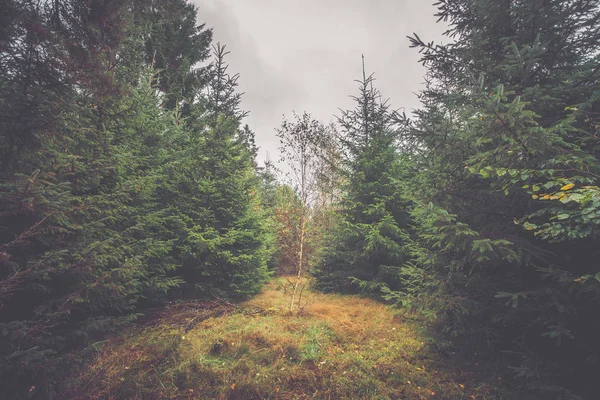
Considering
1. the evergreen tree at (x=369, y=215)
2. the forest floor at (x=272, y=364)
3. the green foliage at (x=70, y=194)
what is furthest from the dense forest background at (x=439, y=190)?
the evergreen tree at (x=369, y=215)

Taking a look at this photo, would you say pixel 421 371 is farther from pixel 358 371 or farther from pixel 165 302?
pixel 165 302

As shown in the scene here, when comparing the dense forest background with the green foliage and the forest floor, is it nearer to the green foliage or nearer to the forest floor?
the green foliage

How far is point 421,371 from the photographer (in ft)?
14.3

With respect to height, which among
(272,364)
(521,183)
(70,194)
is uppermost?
(521,183)

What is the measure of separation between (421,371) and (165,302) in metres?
7.02

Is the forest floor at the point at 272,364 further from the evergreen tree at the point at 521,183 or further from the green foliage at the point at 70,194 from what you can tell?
the evergreen tree at the point at 521,183

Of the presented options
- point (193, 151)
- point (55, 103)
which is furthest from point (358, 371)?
point (193, 151)

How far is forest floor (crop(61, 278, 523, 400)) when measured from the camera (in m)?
3.69

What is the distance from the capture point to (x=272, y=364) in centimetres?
430

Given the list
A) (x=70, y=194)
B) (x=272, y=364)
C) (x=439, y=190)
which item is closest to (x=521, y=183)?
(x=439, y=190)

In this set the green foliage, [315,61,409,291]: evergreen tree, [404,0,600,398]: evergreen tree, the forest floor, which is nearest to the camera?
[404,0,600,398]: evergreen tree

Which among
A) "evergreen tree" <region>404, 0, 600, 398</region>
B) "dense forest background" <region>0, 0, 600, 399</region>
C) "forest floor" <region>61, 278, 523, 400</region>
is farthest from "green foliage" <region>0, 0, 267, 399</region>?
"evergreen tree" <region>404, 0, 600, 398</region>

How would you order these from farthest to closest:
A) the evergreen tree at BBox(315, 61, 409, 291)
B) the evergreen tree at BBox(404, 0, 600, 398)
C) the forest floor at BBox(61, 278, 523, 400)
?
the evergreen tree at BBox(315, 61, 409, 291), the forest floor at BBox(61, 278, 523, 400), the evergreen tree at BBox(404, 0, 600, 398)

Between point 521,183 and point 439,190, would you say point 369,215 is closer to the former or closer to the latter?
point 439,190
